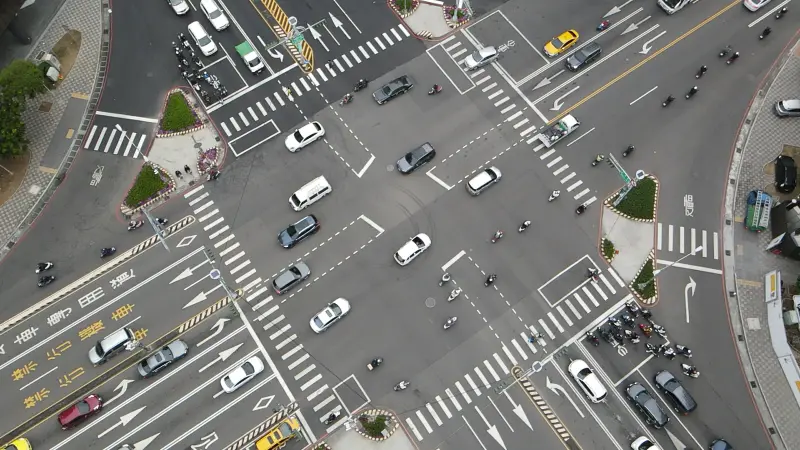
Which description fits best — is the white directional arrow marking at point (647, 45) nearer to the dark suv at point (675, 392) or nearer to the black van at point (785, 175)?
the black van at point (785, 175)

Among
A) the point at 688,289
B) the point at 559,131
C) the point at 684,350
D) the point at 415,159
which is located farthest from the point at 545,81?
the point at 684,350

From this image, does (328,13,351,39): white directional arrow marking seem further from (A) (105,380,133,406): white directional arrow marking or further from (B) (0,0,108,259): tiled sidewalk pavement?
(A) (105,380,133,406): white directional arrow marking

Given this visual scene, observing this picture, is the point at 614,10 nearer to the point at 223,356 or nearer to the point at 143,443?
the point at 223,356

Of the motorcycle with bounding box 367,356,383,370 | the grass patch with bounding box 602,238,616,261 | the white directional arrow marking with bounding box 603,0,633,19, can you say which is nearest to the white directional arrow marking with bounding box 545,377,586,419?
the grass patch with bounding box 602,238,616,261

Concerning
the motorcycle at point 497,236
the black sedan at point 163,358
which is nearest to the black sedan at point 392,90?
the motorcycle at point 497,236

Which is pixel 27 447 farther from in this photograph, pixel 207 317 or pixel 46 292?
pixel 207 317

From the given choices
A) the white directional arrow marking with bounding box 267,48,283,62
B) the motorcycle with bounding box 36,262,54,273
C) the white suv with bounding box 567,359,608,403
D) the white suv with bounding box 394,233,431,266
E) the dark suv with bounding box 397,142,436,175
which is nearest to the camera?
the white suv with bounding box 567,359,608,403

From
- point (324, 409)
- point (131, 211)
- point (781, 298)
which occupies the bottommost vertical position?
point (781, 298)

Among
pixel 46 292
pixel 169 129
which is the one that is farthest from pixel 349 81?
pixel 46 292
